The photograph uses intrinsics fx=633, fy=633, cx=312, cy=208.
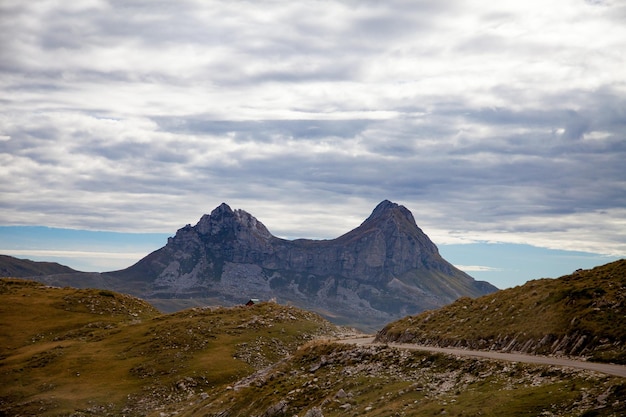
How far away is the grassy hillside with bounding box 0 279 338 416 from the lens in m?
93.1

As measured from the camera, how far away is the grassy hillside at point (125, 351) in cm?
9306

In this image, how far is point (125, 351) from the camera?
11200 centimetres

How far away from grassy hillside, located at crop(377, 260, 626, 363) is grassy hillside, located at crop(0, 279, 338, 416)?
31930 mm

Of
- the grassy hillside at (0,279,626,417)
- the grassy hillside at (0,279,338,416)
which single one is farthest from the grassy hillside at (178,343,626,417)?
the grassy hillside at (0,279,338,416)

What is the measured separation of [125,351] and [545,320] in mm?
75906

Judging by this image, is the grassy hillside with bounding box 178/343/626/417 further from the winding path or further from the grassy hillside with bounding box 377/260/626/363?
the grassy hillside with bounding box 377/260/626/363

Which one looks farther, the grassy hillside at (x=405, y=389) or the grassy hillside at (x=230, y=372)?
the grassy hillside at (x=230, y=372)

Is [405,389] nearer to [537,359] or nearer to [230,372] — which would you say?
[537,359]

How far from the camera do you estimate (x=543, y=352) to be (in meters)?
58.8

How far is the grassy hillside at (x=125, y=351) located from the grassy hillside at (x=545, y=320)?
31.9 m

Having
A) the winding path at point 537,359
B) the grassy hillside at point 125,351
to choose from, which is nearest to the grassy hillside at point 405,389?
the winding path at point 537,359

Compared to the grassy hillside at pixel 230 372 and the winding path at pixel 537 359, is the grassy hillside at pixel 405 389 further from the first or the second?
the winding path at pixel 537 359

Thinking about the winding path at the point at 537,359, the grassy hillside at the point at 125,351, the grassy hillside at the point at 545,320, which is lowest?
the grassy hillside at the point at 125,351

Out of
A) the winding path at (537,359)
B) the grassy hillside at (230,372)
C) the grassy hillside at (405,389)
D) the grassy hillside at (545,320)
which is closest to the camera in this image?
the grassy hillside at (405,389)
